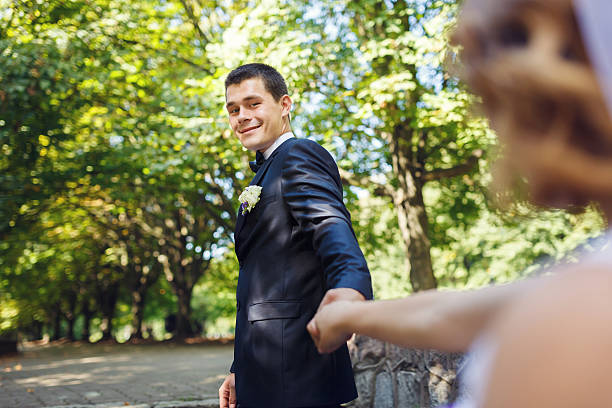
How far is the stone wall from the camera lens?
5.66 m

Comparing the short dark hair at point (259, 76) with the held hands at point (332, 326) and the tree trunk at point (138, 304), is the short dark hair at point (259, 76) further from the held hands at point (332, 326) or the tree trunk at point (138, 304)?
the tree trunk at point (138, 304)

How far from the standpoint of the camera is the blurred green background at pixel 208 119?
9805 millimetres

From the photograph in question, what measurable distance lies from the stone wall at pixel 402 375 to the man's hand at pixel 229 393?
344 cm

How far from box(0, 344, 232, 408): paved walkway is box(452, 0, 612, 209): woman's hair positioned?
22.7ft

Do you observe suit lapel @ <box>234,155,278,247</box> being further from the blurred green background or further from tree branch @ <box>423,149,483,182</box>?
tree branch @ <box>423,149,483,182</box>

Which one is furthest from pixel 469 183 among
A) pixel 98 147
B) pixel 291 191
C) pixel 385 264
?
pixel 385 264

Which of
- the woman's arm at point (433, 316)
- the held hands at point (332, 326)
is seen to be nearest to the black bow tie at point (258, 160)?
the held hands at point (332, 326)

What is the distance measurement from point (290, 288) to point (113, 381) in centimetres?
923

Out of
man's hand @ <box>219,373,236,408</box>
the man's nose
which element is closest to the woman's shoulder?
man's hand @ <box>219,373,236,408</box>

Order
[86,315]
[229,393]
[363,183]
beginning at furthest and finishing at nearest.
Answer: [86,315]
[363,183]
[229,393]

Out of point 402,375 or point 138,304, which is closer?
point 402,375

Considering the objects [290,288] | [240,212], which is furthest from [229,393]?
[240,212]

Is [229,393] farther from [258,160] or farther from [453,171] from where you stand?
[453,171]

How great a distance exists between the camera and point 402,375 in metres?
6.17
